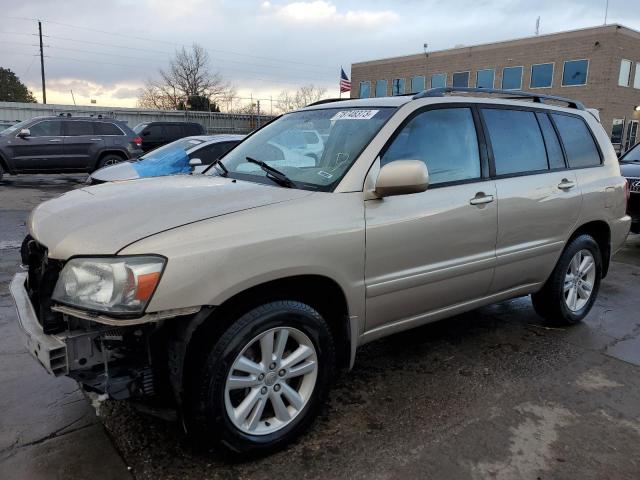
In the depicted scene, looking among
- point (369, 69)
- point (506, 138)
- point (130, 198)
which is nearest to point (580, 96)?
point (369, 69)

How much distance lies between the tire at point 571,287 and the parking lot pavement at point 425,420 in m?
0.20

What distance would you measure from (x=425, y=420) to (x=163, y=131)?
18942mm

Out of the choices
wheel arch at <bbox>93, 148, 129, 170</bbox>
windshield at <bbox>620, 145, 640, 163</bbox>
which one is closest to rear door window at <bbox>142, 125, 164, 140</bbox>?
wheel arch at <bbox>93, 148, 129, 170</bbox>

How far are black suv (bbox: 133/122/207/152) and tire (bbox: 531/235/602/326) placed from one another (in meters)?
17.0

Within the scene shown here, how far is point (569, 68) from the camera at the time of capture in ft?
108

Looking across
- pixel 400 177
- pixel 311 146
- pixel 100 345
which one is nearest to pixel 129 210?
pixel 100 345

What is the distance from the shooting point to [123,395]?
2256 mm

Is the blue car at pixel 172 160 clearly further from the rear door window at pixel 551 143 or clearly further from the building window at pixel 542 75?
the building window at pixel 542 75

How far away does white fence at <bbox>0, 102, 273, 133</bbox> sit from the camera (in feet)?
→ 86.2

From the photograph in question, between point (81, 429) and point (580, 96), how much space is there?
1432 inches

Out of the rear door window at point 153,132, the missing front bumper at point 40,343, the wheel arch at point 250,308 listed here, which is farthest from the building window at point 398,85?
the missing front bumper at point 40,343

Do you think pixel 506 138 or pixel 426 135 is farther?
pixel 506 138

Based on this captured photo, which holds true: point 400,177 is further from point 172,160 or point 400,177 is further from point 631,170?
point 631,170

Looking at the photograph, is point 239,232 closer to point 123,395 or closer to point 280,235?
point 280,235
